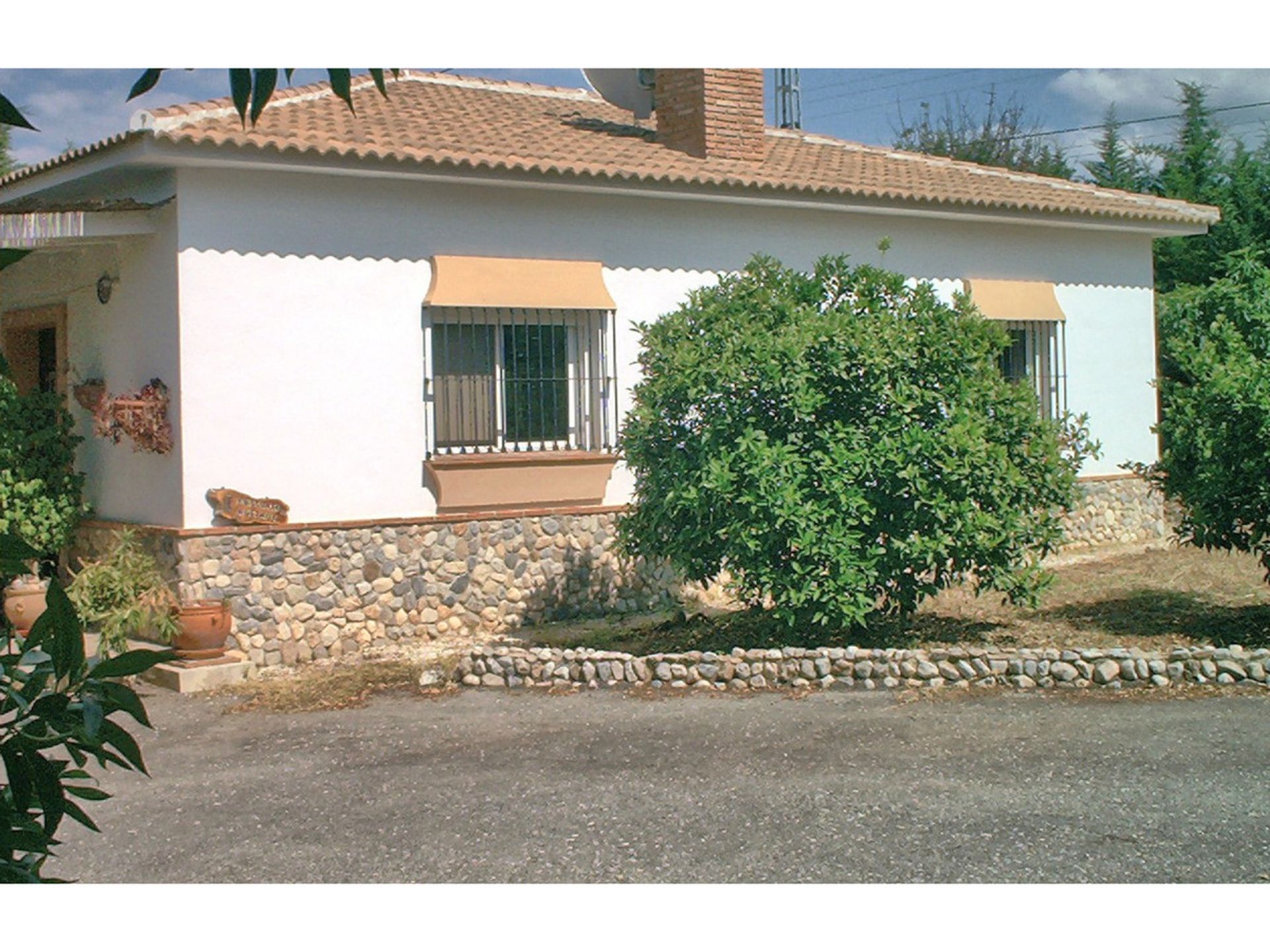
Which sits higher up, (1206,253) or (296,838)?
(1206,253)

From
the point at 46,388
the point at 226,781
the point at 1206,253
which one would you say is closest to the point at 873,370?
the point at 226,781

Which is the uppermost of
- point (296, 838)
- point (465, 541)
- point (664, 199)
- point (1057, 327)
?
point (664, 199)

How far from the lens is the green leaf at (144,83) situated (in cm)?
226

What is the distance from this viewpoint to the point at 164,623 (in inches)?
345

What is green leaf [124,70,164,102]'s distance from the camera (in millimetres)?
2260

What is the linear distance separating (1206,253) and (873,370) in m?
10.3

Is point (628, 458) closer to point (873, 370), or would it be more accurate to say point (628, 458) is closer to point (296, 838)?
point (873, 370)

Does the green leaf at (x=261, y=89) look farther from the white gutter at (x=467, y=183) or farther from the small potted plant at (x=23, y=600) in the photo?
the small potted plant at (x=23, y=600)

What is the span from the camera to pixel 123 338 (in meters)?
10.3

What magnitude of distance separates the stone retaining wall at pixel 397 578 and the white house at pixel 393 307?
20 millimetres

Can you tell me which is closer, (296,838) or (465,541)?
(296,838)

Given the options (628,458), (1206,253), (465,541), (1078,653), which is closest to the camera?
(1078,653)

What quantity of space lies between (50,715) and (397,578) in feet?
26.6


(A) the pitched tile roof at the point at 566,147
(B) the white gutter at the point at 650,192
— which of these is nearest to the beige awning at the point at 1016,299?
(B) the white gutter at the point at 650,192
